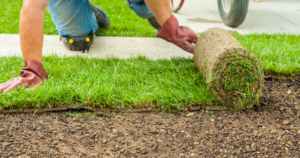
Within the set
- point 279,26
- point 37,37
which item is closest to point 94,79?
point 37,37

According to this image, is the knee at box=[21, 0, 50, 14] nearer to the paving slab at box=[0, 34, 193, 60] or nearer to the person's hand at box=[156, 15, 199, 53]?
the paving slab at box=[0, 34, 193, 60]

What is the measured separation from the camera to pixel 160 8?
2.59 metres

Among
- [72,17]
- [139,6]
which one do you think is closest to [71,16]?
[72,17]

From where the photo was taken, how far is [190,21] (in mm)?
4574

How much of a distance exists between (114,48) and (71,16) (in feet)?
1.92

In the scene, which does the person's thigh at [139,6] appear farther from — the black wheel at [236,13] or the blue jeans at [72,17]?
the black wheel at [236,13]

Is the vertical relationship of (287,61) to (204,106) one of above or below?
above

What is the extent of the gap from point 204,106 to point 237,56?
0.43 metres

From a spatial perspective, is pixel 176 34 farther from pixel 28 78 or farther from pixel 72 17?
pixel 28 78

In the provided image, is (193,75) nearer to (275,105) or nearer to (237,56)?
(237,56)

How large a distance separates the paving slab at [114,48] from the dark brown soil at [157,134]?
1.14m

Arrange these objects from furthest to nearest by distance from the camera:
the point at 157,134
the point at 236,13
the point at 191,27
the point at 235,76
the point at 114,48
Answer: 1. the point at 191,27
2. the point at 236,13
3. the point at 114,48
4. the point at 235,76
5. the point at 157,134

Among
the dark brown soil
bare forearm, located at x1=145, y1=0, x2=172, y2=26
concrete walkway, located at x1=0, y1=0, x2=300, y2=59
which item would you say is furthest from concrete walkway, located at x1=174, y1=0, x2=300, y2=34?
the dark brown soil

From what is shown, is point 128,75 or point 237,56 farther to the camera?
point 128,75
